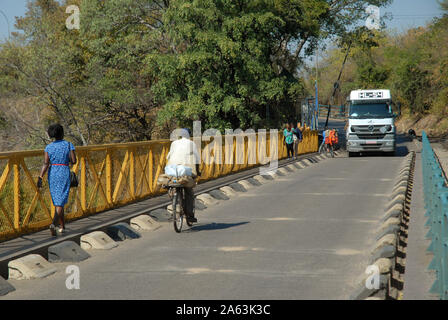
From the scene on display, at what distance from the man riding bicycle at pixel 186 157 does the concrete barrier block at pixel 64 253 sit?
8.62ft

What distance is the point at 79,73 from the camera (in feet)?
122

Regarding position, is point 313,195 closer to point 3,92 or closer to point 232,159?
point 232,159

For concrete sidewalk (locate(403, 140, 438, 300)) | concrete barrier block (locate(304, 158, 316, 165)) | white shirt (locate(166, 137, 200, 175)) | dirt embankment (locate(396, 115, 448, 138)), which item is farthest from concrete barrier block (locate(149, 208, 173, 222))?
dirt embankment (locate(396, 115, 448, 138))

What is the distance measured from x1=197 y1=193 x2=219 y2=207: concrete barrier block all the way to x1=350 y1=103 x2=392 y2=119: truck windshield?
18.4 m

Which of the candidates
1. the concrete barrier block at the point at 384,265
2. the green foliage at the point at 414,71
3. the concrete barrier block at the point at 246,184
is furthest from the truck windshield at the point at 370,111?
the concrete barrier block at the point at 384,265

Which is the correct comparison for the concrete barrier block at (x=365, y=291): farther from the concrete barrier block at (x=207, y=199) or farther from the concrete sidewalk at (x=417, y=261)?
the concrete barrier block at (x=207, y=199)

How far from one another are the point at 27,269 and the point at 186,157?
12.8ft

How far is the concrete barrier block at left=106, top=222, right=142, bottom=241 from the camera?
35.1 feet

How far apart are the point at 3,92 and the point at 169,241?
24.4m

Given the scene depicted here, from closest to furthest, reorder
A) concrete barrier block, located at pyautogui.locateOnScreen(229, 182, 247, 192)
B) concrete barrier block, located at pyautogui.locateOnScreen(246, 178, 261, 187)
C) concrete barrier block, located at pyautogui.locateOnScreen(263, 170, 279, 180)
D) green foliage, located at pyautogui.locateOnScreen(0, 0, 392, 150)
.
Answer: concrete barrier block, located at pyautogui.locateOnScreen(229, 182, 247, 192) < concrete barrier block, located at pyautogui.locateOnScreen(246, 178, 261, 187) < concrete barrier block, located at pyautogui.locateOnScreen(263, 170, 279, 180) < green foliage, located at pyautogui.locateOnScreen(0, 0, 392, 150)

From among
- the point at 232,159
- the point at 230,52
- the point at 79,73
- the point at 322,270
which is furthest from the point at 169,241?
the point at 79,73

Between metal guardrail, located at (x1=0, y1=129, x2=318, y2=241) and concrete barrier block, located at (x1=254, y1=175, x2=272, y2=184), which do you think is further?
concrete barrier block, located at (x1=254, y1=175, x2=272, y2=184)

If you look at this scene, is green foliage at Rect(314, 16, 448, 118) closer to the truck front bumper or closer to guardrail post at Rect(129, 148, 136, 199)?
the truck front bumper

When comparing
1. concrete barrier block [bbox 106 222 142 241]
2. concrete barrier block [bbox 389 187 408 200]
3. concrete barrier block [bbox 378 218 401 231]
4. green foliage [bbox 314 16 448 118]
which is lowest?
concrete barrier block [bbox 106 222 142 241]
